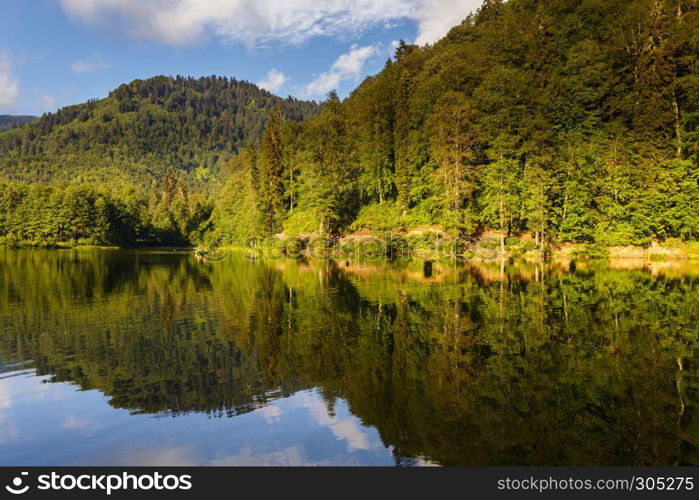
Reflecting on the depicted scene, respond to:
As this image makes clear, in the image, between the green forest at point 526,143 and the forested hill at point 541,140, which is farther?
the green forest at point 526,143

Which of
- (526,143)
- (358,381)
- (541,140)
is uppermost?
(541,140)

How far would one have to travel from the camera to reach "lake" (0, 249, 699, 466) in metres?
8.10

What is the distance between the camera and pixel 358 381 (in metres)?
11.4

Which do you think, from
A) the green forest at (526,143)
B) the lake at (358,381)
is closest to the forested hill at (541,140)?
the green forest at (526,143)

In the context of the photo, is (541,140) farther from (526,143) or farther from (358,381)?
(358,381)

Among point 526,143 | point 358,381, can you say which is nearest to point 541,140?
point 526,143

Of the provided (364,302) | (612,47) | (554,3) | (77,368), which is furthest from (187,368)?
(554,3)

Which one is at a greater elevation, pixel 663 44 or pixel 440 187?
pixel 663 44

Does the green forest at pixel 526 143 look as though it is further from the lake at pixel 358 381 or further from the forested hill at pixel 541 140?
the lake at pixel 358 381

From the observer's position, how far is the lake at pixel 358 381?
810cm

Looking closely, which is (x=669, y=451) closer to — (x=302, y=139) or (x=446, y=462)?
(x=446, y=462)

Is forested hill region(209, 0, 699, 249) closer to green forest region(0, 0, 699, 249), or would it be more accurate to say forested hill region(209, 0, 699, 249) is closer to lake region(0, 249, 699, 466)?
green forest region(0, 0, 699, 249)

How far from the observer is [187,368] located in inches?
518

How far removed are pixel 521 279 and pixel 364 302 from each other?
47.0 ft
